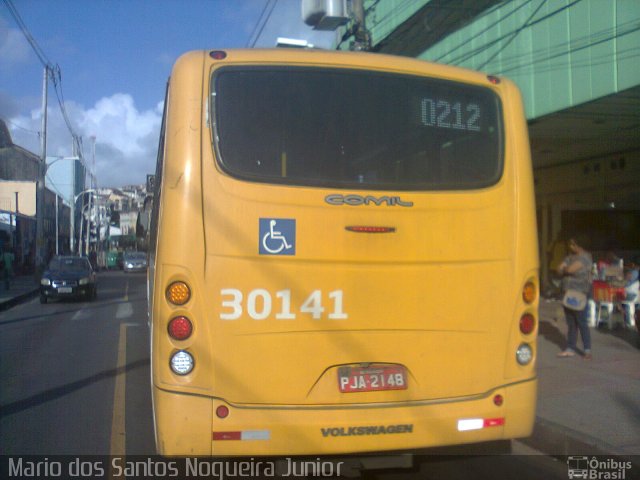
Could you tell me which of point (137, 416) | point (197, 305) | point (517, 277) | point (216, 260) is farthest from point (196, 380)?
point (137, 416)

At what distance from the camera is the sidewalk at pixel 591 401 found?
6.12 m

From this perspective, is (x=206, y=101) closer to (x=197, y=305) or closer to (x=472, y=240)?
(x=197, y=305)

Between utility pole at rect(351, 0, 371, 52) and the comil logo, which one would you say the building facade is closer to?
utility pole at rect(351, 0, 371, 52)

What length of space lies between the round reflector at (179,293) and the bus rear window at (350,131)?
826 millimetres

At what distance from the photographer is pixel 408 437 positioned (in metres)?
4.61

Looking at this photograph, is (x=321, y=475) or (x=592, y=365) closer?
(x=321, y=475)

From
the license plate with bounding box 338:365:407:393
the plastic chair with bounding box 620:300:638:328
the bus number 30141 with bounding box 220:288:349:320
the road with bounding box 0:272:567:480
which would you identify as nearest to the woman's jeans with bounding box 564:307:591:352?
the plastic chair with bounding box 620:300:638:328

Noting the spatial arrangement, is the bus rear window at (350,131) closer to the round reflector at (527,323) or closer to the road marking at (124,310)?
the round reflector at (527,323)

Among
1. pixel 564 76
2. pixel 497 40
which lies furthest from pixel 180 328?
pixel 497 40

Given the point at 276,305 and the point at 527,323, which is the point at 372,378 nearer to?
the point at 276,305

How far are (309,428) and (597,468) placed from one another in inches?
109

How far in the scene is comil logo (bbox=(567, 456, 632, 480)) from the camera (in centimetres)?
552

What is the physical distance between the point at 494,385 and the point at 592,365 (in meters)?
5.36

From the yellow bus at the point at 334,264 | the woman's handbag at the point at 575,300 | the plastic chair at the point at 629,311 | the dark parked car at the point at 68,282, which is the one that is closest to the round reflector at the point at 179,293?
the yellow bus at the point at 334,264
